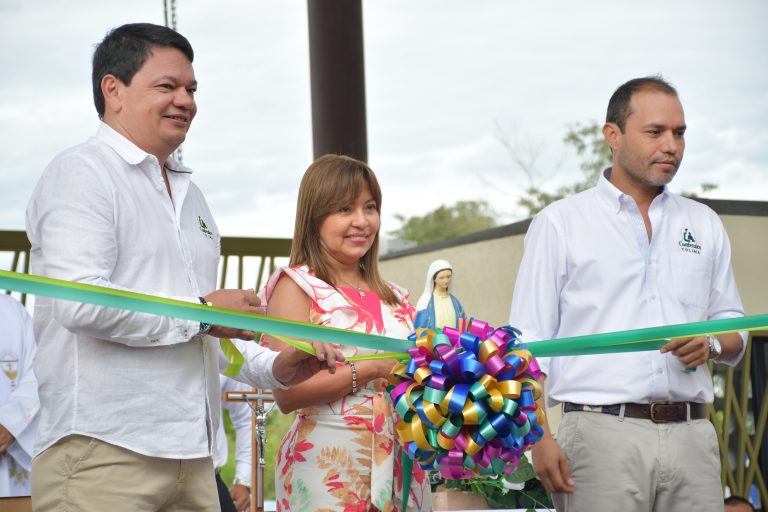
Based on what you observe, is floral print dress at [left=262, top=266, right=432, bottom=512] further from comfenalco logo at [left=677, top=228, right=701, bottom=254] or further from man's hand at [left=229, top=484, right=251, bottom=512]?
man's hand at [left=229, top=484, right=251, bottom=512]

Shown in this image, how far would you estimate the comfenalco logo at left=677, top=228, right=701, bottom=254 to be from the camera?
10.5 ft

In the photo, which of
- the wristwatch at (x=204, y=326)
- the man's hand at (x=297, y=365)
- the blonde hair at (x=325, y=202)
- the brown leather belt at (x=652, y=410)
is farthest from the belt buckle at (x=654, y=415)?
the wristwatch at (x=204, y=326)

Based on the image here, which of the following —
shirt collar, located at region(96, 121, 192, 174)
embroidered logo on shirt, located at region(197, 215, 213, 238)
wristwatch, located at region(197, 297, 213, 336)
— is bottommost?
wristwatch, located at region(197, 297, 213, 336)

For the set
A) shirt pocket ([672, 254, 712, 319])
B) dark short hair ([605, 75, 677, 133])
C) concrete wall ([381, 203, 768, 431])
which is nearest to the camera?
shirt pocket ([672, 254, 712, 319])

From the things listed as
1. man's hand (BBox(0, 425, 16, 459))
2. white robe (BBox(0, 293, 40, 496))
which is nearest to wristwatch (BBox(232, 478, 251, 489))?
white robe (BBox(0, 293, 40, 496))

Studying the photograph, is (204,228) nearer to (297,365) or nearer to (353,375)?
(297,365)

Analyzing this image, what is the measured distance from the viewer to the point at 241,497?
4562 millimetres

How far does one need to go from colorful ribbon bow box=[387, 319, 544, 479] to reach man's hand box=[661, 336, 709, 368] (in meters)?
0.56

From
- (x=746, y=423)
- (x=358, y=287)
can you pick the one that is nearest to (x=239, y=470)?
(x=358, y=287)

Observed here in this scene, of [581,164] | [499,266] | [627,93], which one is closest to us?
[627,93]

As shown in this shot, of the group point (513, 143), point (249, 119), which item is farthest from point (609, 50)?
point (249, 119)

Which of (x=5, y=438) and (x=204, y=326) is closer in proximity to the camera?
(x=204, y=326)

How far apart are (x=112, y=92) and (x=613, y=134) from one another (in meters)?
1.53

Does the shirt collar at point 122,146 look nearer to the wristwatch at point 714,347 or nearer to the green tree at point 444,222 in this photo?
the wristwatch at point 714,347
